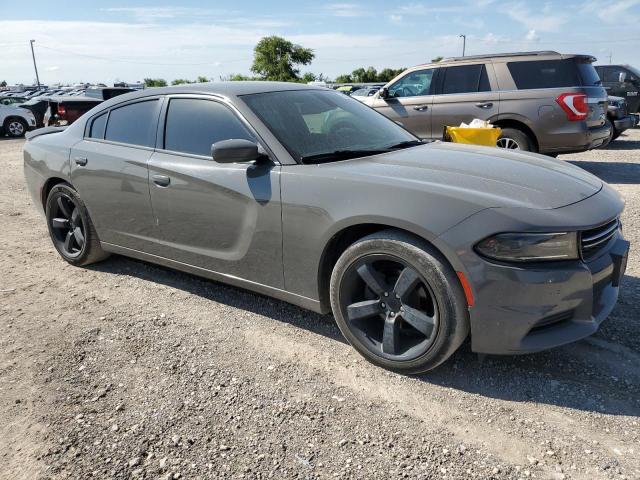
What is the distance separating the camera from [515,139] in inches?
309

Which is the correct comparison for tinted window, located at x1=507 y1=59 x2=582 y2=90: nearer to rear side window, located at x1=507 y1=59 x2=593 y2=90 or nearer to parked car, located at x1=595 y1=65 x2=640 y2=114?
rear side window, located at x1=507 y1=59 x2=593 y2=90

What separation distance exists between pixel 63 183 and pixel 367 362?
3148 millimetres

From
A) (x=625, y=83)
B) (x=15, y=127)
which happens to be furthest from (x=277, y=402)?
(x=15, y=127)

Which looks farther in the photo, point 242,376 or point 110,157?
point 110,157

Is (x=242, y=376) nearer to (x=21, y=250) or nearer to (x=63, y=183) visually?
(x=63, y=183)

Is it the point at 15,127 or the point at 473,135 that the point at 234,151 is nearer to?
the point at 473,135

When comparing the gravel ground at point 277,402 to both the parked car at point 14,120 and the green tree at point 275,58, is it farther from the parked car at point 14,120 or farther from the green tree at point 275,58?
the green tree at point 275,58

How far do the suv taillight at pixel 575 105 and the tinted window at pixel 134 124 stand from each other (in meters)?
6.04

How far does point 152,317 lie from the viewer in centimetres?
371

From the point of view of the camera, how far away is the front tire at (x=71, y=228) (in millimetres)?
4406

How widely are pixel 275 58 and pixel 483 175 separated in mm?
55601

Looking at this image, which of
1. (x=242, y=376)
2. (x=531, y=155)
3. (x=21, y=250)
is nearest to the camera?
(x=242, y=376)

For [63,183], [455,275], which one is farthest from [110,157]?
[455,275]

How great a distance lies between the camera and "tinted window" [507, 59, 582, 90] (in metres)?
7.77
